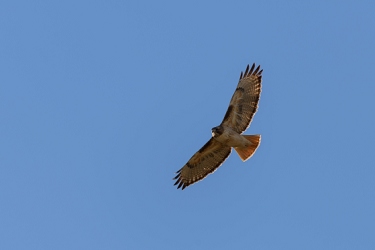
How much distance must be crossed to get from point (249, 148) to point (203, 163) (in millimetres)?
1558

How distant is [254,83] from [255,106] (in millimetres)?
570

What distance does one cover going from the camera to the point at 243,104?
17.7 m

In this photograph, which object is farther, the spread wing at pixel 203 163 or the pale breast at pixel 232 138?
the spread wing at pixel 203 163

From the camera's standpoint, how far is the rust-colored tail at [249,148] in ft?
56.3

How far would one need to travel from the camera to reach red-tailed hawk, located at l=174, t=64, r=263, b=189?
17.2 meters

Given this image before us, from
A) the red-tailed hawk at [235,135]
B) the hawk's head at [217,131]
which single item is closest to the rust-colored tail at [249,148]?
the red-tailed hawk at [235,135]

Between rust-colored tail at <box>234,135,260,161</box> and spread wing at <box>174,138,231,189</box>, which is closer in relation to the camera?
rust-colored tail at <box>234,135,260,161</box>

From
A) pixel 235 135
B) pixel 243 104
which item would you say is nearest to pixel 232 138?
pixel 235 135

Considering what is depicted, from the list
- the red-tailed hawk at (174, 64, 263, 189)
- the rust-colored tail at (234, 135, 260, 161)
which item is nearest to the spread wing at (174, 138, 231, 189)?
the red-tailed hawk at (174, 64, 263, 189)

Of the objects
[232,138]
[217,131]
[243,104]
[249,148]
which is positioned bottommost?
[249,148]

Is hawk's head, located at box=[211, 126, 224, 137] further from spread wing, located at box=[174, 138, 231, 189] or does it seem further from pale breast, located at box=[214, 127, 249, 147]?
spread wing, located at box=[174, 138, 231, 189]

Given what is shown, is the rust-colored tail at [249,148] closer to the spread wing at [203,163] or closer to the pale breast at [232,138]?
the pale breast at [232,138]

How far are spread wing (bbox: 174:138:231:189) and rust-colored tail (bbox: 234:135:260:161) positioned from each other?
1.94 feet

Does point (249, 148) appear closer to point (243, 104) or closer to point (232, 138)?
point (232, 138)
